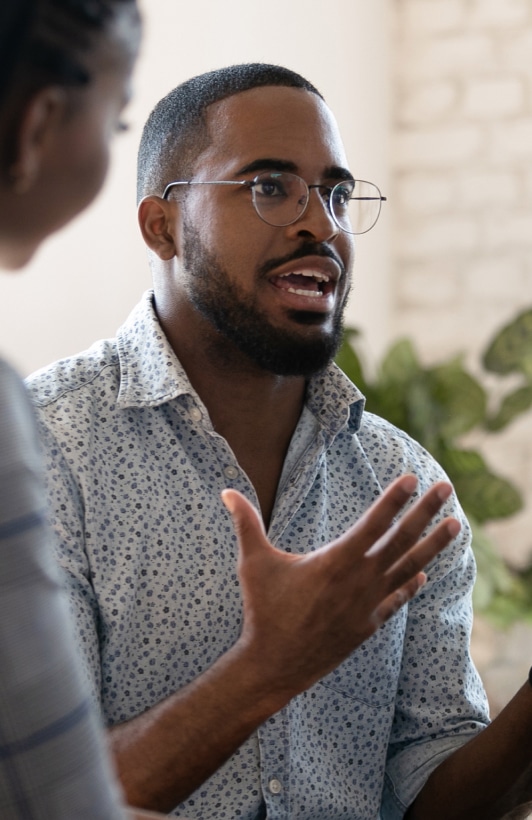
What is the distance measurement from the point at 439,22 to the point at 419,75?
0.18 metres

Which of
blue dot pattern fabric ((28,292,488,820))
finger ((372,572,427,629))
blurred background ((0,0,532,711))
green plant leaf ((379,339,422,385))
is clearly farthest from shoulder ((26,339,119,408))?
blurred background ((0,0,532,711))

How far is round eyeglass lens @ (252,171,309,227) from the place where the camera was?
1.46 metres

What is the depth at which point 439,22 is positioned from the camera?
3645mm

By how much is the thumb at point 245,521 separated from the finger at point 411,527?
118 millimetres

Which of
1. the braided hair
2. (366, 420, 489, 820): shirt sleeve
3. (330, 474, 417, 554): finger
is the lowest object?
(366, 420, 489, 820): shirt sleeve

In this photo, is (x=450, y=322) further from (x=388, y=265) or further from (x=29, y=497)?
(x=29, y=497)

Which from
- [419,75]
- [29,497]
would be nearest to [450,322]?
[419,75]

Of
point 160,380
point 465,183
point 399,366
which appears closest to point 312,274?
point 160,380

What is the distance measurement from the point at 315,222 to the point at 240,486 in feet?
1.23

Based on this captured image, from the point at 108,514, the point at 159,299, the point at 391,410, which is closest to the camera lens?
the point at 108,514

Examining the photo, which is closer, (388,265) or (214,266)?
(214,266)

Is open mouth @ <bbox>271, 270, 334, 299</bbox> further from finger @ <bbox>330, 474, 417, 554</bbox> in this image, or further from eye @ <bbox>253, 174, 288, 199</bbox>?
finger @ <bbox>330, 474, 417, 554</bbox>

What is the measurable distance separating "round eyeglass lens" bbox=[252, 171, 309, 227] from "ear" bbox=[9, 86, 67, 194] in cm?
86

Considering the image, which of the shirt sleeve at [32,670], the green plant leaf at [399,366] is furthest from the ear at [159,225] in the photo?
the green plant leaf at [399,366]
